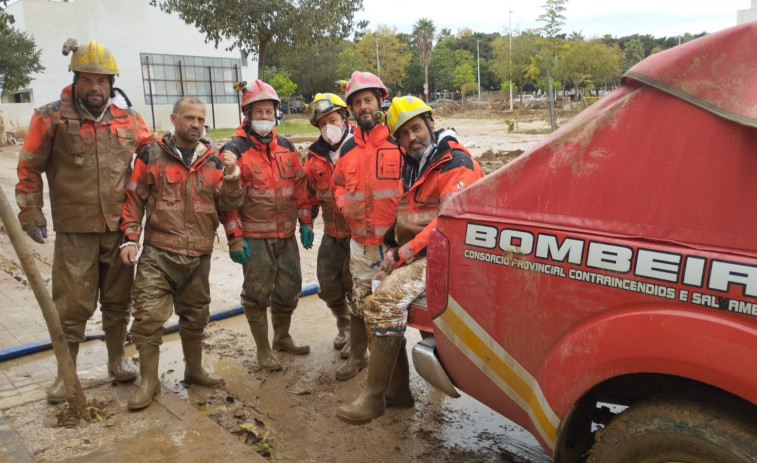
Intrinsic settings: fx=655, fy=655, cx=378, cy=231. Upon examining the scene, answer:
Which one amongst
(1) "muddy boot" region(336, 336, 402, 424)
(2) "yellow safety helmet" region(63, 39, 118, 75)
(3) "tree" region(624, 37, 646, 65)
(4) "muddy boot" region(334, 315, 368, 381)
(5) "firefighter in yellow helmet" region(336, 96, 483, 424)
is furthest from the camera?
(3) "tree" region(624, 37, 646, 65)

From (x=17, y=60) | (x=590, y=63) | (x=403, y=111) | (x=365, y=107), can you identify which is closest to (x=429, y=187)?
(x=403, y=111)

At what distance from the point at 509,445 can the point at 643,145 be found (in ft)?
7.44

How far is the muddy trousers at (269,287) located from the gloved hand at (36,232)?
1.43m

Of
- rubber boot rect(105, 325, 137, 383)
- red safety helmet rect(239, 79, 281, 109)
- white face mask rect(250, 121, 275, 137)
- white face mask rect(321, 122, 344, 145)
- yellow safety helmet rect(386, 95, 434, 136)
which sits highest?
red safety helmet rect(239, 79, 281, 109)

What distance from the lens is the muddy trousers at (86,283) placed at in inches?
177

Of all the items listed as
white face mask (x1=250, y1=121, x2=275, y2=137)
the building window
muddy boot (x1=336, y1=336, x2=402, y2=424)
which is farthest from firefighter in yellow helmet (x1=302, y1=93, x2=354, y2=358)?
the building window

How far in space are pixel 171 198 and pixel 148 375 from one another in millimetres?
1210

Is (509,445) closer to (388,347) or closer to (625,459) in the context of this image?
(388,347)

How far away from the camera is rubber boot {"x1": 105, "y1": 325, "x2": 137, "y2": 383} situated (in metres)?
4.79

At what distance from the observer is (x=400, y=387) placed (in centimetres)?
440

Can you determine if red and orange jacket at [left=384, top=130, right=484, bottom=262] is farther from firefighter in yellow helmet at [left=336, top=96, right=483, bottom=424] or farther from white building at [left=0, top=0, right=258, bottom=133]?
white building at [left=0, top=0, right=258, bottom=133]

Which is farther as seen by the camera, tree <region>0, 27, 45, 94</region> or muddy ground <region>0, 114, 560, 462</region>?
tree <region>0, 27, 45, 94</region>

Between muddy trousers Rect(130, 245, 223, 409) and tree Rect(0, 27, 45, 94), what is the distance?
3470 centimetres

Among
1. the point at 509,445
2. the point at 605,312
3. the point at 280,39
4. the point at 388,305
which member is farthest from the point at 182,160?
the point at 280,39
